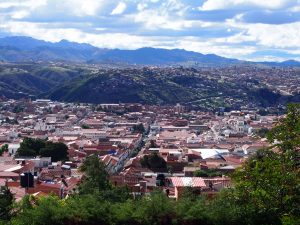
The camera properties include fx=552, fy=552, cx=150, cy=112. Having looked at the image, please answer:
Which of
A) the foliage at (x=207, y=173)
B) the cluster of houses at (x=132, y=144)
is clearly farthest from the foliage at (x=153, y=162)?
the foliage at (x=207, y=173)

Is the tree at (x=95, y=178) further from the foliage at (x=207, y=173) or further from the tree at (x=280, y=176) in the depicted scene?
the foliage at (x=207, y=173)

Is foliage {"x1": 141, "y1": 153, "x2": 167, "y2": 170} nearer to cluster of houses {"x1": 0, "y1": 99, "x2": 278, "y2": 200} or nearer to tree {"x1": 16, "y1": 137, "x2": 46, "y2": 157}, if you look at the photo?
cluster of houses {"x1": 0, "y1": 99, "x2": 278, "y2": 200}

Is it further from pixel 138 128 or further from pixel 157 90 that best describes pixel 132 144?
pixel 157 90

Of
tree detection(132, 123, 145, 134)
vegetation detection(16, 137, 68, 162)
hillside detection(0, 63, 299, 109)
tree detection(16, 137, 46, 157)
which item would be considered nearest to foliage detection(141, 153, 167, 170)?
vegetation detection(16, 137, 68, 162)

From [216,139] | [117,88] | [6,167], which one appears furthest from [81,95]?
[6,167]

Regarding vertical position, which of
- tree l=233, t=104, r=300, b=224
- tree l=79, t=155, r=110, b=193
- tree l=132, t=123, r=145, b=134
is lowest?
tree l=132, t=123, r=145, b=134
